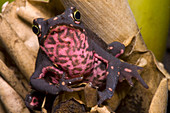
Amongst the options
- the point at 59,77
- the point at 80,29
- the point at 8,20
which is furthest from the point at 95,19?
the point at 8,20

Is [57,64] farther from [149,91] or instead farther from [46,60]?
[149,91]

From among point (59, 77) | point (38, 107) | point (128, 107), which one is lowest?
point (128, 107)

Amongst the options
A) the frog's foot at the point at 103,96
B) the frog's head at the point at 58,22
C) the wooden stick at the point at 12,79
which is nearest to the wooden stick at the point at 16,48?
the wooden stick at the point at 12,79

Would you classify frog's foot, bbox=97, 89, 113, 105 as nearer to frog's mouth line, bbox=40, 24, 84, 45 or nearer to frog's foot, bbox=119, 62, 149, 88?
frog's foot, bbox=119, 62, 149, 88

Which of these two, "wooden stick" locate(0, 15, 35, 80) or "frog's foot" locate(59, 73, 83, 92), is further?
"wooden stick" locate(0, 15, 35, 80)

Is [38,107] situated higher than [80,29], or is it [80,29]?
[80,29]

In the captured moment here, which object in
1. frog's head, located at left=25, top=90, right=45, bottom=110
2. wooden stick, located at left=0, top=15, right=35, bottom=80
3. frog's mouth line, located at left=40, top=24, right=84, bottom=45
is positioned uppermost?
frog's mouth line, located at left=40, top=24, right=84, bottom=45

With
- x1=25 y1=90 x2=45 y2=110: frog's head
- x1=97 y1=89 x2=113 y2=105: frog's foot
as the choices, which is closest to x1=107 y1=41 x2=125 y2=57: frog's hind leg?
x1=97 y1=89 x2=113 y2=105: frog's foot
